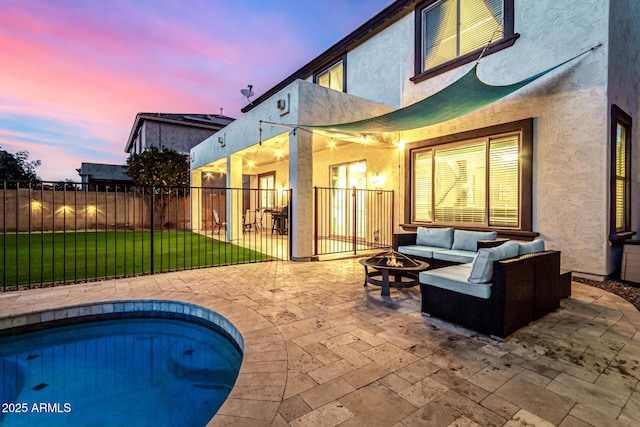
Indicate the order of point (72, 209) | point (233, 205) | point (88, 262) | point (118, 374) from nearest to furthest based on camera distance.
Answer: point (118, 374)
point (88, 262)
point (233, 205)
point (72, 209)

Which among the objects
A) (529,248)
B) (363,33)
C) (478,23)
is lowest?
(529,248)

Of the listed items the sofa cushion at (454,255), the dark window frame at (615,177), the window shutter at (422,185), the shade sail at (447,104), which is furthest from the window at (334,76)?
the dark window frame at (615,177)

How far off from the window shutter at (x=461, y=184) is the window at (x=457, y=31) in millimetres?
1983

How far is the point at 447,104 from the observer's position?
5.08m

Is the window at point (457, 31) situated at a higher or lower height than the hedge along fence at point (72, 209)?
higher

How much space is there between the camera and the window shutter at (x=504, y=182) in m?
5.89

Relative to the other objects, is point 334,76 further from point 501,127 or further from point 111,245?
point 111,245

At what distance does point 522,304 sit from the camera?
3.03 m

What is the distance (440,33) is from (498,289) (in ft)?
22.1

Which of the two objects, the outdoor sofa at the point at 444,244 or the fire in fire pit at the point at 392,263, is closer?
the fire in fire pit at the point at 392,263

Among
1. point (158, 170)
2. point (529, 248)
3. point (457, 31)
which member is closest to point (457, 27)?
point (457, 31)

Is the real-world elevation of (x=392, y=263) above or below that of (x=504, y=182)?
below

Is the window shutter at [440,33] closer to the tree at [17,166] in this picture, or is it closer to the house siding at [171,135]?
the house siding at [171,135]

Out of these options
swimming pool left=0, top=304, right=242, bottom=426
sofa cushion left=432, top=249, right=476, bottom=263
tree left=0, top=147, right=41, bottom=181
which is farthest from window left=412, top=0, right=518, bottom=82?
tree left=0, top=147, right=41, bottom=181
